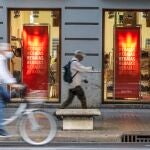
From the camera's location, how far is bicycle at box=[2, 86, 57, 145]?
11.1 m

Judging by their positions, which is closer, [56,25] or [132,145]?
[132,145]

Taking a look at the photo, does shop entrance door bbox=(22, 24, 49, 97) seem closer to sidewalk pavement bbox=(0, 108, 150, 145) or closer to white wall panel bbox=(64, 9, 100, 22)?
white wall panel bbox=(64, 9, 100, 22)

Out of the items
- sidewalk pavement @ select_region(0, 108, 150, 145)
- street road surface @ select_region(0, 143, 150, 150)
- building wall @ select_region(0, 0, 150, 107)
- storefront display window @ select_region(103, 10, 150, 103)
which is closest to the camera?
street road surface @ select_region(0, 143, 150, 150)

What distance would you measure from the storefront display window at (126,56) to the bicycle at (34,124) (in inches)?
357

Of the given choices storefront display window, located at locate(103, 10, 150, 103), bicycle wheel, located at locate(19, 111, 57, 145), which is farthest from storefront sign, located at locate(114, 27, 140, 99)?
bicycle wheel, located at locate(19, 111, 57, 145)

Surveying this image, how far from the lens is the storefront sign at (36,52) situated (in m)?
20.4

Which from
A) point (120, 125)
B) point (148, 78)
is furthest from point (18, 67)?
point (120, 125)

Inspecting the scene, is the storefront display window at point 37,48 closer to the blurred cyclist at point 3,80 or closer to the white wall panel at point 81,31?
the white wall panel at point 81,31

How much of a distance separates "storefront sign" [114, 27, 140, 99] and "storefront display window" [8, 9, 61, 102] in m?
1.91

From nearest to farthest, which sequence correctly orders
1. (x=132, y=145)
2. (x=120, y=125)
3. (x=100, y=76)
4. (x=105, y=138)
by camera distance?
(x=132, y=145) < (x=105, y=138) < (x=120, y=125) < (x=100, y=76)

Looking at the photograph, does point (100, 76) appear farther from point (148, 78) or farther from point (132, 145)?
point (132, 145)

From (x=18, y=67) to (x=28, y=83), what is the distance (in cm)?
60

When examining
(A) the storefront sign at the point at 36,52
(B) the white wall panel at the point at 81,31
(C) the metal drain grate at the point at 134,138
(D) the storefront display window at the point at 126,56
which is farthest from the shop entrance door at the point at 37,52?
(C) the metal drain grate at the point at 134,138

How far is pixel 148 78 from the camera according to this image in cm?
2034
